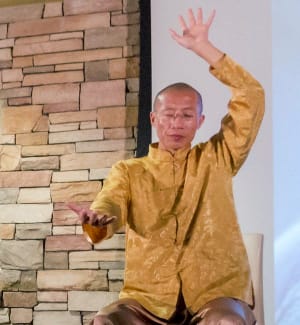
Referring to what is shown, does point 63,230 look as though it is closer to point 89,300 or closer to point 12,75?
point 89,300

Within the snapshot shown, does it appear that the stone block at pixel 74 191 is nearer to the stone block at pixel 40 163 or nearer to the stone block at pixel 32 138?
the stone block at pixel 40 163

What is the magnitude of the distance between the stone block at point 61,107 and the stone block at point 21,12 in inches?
16.5

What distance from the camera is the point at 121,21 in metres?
2.55

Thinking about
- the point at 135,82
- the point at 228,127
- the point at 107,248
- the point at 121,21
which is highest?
the point at 121,21

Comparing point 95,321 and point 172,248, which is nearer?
point 95,321

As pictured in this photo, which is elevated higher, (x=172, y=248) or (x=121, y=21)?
(x=121, y=21)

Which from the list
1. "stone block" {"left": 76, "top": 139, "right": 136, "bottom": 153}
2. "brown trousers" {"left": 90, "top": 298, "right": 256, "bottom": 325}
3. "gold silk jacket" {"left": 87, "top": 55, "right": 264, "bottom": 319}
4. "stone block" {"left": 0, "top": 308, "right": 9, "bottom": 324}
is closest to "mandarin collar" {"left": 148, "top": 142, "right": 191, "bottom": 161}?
"gold silk jacket" {"left": 87, "top": 55, "right": 264, "bottom": 319}

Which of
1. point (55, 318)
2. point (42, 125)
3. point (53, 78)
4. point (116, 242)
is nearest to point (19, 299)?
point (55, 318)

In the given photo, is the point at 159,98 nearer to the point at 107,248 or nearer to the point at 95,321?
the point at 95,321

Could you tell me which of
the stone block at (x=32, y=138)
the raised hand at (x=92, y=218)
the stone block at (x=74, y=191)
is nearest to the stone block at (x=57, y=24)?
the stone block at (x=32, y=138)

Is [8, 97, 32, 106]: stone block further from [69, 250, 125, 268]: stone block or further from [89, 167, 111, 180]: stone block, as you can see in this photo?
[69, 250, 125, 268]: stone block

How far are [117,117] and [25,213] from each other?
22.8 inches

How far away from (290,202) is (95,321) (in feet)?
3.98

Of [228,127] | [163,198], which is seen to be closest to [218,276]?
[163,198]
